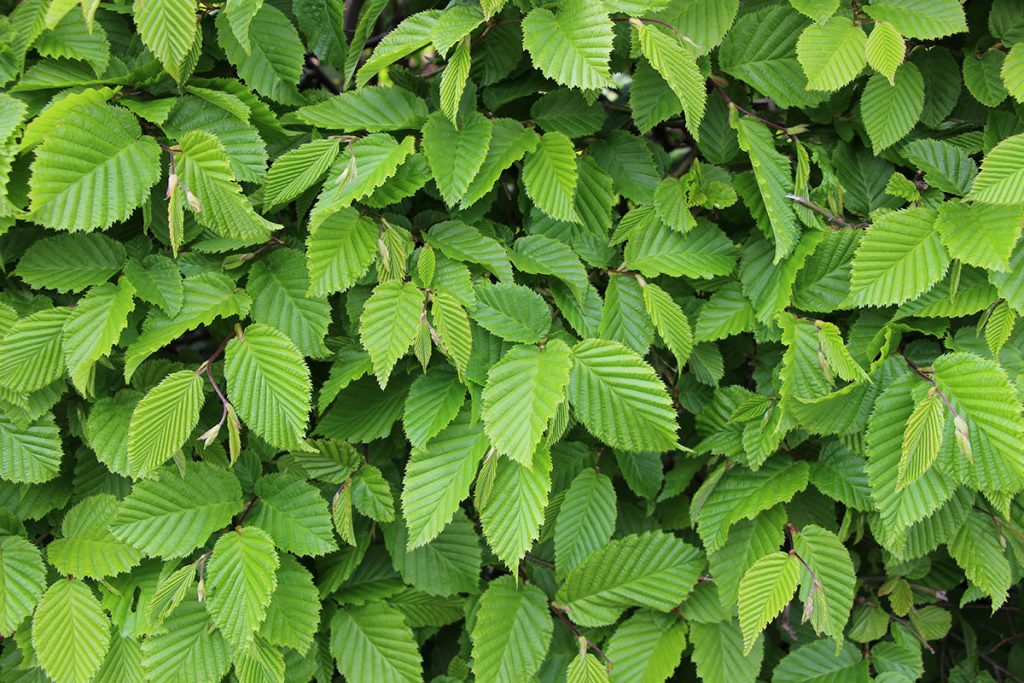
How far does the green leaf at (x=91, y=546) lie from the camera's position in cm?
134

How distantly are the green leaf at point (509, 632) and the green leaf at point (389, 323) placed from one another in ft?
1.79

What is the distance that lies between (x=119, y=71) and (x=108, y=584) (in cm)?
91

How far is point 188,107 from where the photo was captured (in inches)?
51.8

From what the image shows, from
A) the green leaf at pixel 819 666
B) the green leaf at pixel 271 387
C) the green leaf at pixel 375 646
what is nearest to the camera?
the green leaf at pixel 271 387

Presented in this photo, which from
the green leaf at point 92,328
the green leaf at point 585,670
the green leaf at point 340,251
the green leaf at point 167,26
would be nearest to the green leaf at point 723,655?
the green leaf at point 585,670

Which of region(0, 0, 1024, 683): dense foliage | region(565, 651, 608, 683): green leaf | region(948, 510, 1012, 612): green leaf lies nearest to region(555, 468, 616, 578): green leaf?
region(0, 0, 1024, 683): dense foliage

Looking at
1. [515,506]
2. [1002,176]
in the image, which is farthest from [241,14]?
[1002,176]

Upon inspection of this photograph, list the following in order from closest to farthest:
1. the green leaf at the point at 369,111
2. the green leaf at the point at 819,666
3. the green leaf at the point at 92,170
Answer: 1. the green leaf at the point at 92,170
2. the green leaf at the point at 369,111
3. the green leaf at the point at 819,666

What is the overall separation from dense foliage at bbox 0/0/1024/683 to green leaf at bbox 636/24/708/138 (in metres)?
0.01

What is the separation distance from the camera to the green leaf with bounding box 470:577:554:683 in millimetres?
1437

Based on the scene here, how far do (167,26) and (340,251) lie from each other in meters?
0.44

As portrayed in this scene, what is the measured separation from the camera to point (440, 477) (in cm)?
132

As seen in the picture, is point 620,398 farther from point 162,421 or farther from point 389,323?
point 162,421

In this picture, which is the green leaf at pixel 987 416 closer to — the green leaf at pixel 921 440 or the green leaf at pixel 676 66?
the green leaf at pixel 921 440
